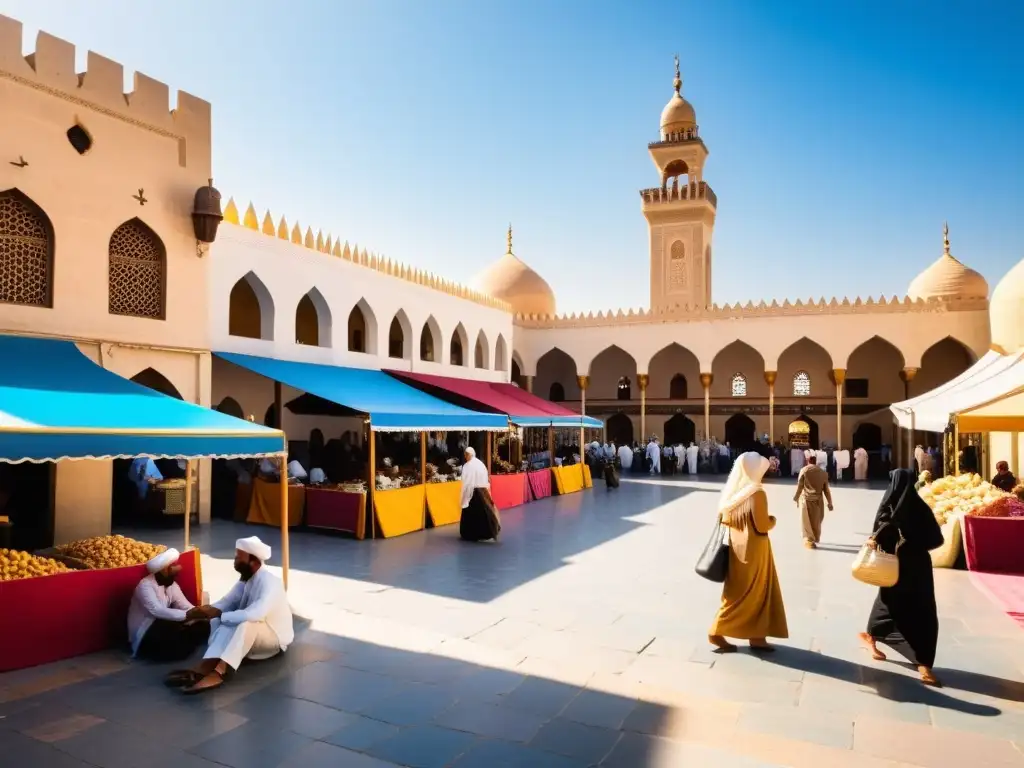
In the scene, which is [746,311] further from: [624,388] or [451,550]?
[451,550]

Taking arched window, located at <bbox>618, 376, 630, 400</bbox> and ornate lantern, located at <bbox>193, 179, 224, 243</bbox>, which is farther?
arched window, located at <bbox>618, 376, 630, 400</bbox>

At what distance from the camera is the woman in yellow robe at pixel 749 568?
4863mm

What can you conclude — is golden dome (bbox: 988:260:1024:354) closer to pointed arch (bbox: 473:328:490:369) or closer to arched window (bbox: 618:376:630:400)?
pointed arch (bbox: 473:328:490:369)

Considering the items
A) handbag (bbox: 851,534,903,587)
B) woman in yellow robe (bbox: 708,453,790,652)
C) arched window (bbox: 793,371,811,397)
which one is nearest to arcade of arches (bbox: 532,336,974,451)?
arched window (bbox: 793,371,811,397)

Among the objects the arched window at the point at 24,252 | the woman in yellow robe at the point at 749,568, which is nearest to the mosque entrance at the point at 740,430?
the woman in yellow robe at the point at 749,568

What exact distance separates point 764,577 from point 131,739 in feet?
12.6

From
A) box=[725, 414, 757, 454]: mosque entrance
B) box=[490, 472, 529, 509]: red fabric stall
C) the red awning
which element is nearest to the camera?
box=[490, 472, 529, 509]: red fabric stall

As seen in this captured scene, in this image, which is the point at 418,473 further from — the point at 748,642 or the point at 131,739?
the point at 131,739

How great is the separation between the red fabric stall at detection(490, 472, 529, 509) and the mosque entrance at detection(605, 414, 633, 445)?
12057 mm

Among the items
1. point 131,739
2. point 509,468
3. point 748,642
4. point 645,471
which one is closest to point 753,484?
point 748,642

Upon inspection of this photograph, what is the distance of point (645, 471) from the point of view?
21.1 metres

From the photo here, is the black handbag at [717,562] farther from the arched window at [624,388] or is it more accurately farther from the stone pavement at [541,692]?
the arched window at [624,388]

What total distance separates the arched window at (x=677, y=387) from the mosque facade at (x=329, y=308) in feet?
0.15

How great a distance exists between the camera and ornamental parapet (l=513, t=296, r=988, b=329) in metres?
19.3
